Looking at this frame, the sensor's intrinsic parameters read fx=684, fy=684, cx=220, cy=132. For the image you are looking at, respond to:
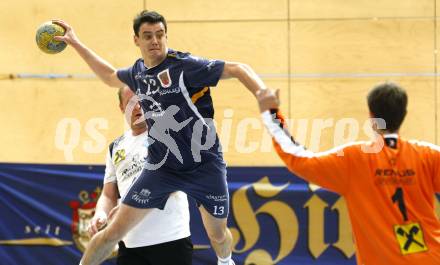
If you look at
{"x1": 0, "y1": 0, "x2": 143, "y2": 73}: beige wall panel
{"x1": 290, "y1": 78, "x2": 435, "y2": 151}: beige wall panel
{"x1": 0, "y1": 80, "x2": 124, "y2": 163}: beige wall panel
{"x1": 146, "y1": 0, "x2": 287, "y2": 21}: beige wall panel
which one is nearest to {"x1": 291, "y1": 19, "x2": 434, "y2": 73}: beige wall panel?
{"x1": 290, "y1": 78, "x2": 435, "y2": 151}: beige wall panel

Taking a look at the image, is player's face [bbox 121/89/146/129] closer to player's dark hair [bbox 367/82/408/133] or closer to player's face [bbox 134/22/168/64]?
player's face [bbox 134/22/168/64]

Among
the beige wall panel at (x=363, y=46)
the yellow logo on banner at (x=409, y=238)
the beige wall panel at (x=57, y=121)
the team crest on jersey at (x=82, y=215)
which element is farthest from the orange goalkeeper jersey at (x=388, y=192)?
the beige wall panel at (x=57, y=121)

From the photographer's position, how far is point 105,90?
8750 millimetres

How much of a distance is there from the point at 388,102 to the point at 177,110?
2.03m

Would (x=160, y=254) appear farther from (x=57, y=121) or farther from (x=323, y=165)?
(x=57, y=121)

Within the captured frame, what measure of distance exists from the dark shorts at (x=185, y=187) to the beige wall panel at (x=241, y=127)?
118 inches

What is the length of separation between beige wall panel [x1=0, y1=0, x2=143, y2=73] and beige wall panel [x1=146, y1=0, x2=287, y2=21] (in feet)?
1.30

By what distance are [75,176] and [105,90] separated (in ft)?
4.13

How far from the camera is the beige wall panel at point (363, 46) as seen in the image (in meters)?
8.50

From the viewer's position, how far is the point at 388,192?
12.0 ft

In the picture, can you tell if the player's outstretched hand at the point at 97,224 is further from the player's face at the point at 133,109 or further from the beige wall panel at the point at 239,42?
the beige wall panel at the point at 239,42

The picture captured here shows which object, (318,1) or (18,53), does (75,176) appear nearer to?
(18,53)

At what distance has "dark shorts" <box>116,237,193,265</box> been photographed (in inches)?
211

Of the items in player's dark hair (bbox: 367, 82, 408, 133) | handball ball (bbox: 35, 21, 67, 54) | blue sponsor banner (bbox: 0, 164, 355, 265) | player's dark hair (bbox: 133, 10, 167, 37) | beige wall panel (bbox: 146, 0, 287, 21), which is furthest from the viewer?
beige wall panel (bbox: 146, 0, 287, 21)
